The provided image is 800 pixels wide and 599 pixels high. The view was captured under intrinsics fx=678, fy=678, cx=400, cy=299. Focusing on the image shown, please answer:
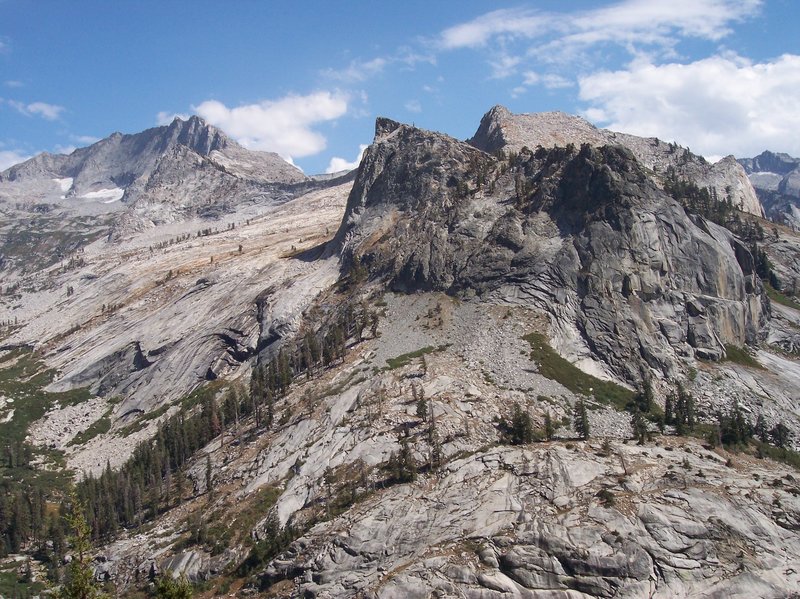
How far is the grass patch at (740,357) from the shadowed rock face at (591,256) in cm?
196

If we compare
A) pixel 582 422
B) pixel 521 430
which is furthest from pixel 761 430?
pixel 521 430

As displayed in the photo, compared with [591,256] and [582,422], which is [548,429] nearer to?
[582,422]

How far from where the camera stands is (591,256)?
110 meters

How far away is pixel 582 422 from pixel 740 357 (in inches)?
1673

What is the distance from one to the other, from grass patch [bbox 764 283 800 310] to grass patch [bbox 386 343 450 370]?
2871 inches

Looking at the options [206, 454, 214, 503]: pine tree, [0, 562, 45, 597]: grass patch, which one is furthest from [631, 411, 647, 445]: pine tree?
[0, 562, 45, 597]: grass patch

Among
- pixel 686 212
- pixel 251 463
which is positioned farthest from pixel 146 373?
pixel 686 212

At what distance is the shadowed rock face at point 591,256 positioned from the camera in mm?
103188

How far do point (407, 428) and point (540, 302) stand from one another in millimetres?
36220

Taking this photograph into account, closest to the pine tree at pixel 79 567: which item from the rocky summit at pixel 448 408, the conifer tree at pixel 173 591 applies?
the rocky summit at pixel 448 408

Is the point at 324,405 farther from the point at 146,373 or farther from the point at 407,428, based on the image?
the point at 146,373

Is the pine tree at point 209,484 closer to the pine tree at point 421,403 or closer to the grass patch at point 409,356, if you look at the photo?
the grass patch at point 409,356

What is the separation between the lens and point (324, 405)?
91875 millimetres

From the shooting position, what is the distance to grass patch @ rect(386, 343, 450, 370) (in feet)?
313
